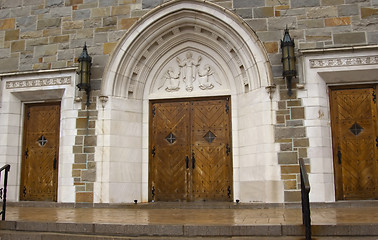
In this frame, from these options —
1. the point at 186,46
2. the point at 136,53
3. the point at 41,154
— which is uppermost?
the point at 186,46

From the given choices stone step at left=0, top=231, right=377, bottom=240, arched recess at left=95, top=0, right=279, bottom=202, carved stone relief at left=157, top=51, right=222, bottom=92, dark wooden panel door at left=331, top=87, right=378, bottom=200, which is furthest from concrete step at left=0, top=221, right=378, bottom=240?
carved stone relief at left=157, top=51, right=222, bottom=92

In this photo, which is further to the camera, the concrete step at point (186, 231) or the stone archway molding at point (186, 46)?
the stone archway molding at point (186, 46)

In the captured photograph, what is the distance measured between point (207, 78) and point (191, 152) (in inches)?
64.8

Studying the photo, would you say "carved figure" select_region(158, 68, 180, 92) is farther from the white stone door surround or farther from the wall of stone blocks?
the white stone door surround

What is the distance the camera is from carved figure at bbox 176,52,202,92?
8523 millimetres

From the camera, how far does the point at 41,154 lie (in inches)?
338

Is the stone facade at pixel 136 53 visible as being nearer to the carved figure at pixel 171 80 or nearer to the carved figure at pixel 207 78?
the carved figure at pixel 171 80

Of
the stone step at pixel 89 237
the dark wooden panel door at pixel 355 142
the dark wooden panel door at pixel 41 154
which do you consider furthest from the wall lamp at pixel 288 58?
the dark wooden panel door at pixel 41 154

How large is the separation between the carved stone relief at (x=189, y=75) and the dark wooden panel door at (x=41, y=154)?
8.27 feet

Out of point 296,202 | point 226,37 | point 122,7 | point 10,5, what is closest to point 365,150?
point 296,202

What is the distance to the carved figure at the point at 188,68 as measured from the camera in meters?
8.52

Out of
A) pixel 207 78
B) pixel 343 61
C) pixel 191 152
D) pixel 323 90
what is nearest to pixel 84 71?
pixel 207 78

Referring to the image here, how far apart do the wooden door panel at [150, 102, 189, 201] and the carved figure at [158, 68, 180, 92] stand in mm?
344

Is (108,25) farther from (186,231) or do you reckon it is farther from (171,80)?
(186,231)
